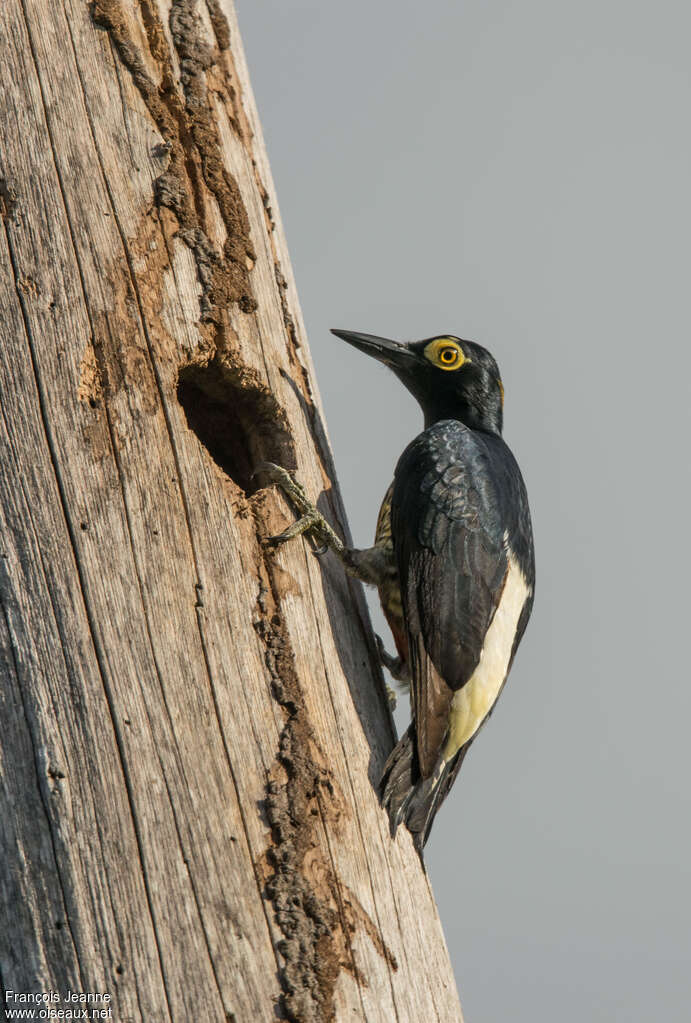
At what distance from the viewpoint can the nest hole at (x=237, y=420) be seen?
421cm

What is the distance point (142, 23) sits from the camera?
14.0ft

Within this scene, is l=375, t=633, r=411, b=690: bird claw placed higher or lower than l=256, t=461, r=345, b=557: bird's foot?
lower

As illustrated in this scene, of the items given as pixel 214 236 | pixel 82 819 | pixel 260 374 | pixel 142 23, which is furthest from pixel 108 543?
pixel 142 23

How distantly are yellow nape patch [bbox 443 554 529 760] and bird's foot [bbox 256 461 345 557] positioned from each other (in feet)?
2.40

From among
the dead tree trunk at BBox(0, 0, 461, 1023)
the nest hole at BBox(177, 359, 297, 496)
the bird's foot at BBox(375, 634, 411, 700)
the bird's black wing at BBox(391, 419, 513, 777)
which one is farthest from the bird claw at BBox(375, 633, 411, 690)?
the nest hole at BBox(177, 359, 297, 496)

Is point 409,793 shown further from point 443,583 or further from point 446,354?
point 446,354

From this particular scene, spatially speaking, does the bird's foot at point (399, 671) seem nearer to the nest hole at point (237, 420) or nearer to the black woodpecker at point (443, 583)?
the black woodpecker at point (443, 583)

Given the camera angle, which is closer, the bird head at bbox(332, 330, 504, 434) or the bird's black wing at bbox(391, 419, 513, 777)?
the bird's black wing at bbox(391, 419, 513, 777)

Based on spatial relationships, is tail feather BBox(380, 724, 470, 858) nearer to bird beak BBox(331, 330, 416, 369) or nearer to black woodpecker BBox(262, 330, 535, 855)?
black woodpecker BBox(262, 330, 535, 855)

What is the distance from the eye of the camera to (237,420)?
178 inches

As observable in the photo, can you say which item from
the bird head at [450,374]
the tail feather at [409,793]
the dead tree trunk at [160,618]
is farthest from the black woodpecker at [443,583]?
the bird head at [450,374]

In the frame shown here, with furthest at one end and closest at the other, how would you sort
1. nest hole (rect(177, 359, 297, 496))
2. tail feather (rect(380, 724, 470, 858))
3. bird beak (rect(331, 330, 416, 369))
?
1. bird beak (rect(331, 330, 416, 369))
2. nest hole (rect(177, 359, 297, 496))
3. tail feather (rect(380, 724, 470, 858))

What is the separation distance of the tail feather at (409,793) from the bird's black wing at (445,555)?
0.07 meters

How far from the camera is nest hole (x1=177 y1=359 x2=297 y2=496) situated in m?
4.21
